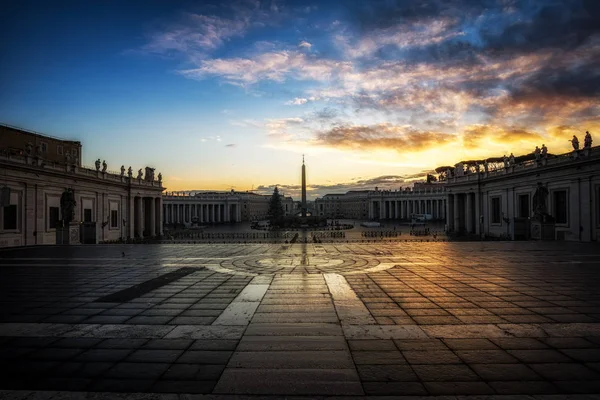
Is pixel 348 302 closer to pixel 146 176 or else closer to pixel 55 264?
pixel 55 264

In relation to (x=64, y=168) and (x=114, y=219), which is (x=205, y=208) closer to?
(x=114, y=219)

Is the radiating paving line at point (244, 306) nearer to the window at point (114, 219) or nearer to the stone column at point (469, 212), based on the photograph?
the window at point (114, 219)

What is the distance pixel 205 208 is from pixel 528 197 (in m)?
112

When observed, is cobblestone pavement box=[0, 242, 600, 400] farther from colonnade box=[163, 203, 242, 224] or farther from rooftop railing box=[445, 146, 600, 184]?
colonnade box=[163, 203, 242, 224]

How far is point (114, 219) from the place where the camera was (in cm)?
4844

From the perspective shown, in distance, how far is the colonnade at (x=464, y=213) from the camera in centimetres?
5484

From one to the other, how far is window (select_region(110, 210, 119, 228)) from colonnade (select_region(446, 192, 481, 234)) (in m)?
50.6

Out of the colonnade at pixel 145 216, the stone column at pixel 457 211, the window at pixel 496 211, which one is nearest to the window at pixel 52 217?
the colonnade at pixel 145 216

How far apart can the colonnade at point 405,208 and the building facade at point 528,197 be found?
2803 inches

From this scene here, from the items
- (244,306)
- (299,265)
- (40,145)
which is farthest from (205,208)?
(244,306)

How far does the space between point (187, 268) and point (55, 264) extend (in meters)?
6.85

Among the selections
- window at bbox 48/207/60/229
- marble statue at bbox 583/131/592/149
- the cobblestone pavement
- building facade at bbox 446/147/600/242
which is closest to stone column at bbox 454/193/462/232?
building facade at bbox 446/147/600/242

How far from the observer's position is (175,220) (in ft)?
405

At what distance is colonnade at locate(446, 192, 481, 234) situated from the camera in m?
54.8
